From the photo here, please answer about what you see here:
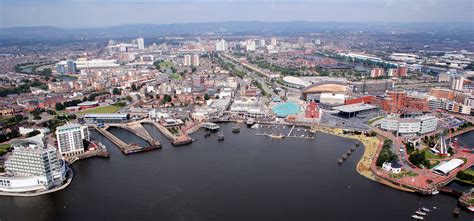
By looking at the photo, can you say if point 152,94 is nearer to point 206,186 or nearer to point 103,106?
point 103,106

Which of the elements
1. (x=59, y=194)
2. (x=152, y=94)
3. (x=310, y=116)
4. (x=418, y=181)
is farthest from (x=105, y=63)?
(x=418, y=181)

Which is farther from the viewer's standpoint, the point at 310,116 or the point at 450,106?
the point at 450,106

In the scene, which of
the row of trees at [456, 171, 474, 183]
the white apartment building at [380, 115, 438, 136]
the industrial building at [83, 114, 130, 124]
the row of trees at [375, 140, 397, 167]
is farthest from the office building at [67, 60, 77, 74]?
the row of trees at [456, 171, 474, 183]

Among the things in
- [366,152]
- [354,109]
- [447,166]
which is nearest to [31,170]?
[366,152]

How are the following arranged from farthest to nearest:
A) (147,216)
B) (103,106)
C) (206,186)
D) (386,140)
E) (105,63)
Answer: (105,63), (103,106), (386,140), (206,186), (147,216)

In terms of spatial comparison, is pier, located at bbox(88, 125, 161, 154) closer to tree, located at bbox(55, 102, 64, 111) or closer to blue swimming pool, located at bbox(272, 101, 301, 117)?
tree, located at bbox(55, 102, 64, 111)

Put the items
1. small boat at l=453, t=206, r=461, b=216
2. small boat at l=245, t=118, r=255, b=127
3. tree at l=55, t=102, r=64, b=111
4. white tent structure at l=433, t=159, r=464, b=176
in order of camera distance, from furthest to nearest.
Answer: tree at l=55, t=102, r=64, b=111
small boat at l=245, t=118, r=255, b=127
white tent structure at l=433, t=159, r=464, b=176
small boat at l=453, t=206, r=461, b=216

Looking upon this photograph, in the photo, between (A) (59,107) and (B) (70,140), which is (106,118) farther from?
(B) (70,140)
